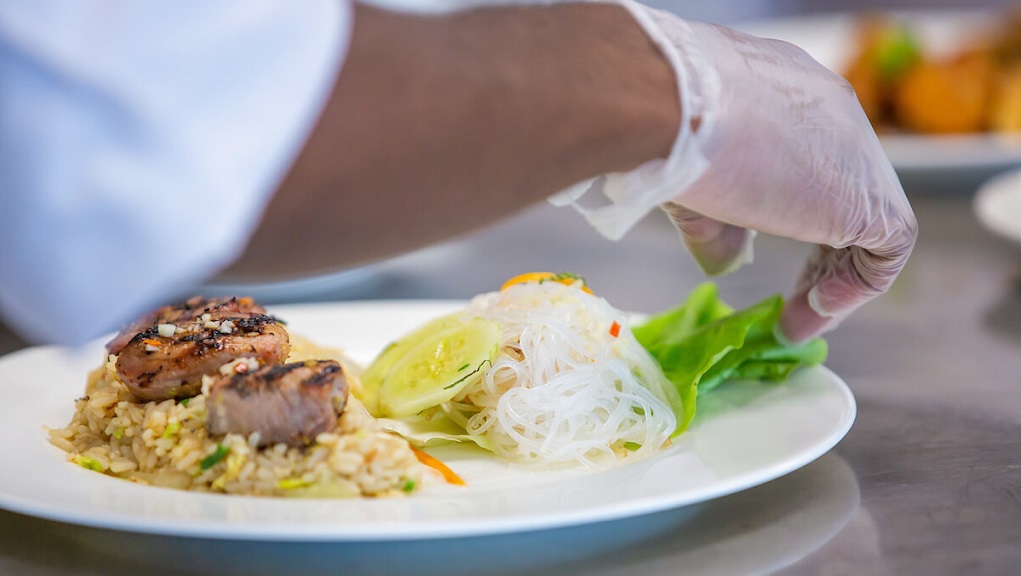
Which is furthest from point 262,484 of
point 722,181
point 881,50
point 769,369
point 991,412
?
point 881,50

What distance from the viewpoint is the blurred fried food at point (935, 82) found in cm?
459

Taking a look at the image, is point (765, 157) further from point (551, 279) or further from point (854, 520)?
point (551, 279)

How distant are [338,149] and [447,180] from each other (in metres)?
0.14

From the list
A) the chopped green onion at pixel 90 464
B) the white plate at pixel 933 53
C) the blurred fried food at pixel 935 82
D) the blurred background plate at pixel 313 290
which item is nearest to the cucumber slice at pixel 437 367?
the chopped green onion at pixel 90 464

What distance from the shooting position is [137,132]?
3.55 feet

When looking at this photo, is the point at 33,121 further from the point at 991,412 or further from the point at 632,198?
the point at 991,412

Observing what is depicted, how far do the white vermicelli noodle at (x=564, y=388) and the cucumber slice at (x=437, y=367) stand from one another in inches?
2.3

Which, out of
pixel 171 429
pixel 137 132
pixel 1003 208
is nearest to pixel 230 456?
pixel 171 429

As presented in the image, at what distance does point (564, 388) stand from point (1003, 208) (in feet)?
6.79

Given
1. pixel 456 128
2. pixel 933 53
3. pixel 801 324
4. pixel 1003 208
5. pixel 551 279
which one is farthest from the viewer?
pixel 933 53

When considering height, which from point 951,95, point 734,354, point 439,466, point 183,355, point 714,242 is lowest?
point 951,95

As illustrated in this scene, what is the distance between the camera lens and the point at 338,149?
1184 mm

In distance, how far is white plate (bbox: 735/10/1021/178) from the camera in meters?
4.09

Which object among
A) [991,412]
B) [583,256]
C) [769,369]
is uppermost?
[769,369]
